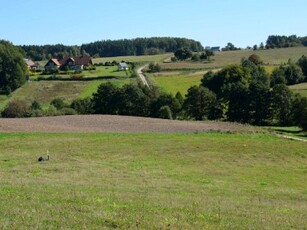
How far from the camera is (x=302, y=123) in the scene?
211 ft

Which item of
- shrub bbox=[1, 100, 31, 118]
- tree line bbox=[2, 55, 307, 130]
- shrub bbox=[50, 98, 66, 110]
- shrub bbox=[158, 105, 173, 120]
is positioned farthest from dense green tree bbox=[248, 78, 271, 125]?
shrub bbox=[1, 100, 31, 118]

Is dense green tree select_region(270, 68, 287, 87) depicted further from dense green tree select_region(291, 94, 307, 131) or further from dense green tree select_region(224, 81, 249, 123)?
dense green tree select_region(291, 94, 307, 131)

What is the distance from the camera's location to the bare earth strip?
46094 millimetres

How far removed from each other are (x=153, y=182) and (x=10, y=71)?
87303 millimetres

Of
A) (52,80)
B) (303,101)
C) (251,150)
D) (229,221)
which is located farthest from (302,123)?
(52,80)

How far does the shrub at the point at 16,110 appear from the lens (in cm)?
7150

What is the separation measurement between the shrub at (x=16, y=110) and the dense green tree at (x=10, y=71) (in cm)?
3111

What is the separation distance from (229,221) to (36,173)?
50.1 feet

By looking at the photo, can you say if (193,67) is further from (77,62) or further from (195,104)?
(195,104)

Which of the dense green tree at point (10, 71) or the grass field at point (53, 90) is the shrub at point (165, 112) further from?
the dense green tree at point (10, 71)

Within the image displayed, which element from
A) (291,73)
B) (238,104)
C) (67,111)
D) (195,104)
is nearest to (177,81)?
(291,73)

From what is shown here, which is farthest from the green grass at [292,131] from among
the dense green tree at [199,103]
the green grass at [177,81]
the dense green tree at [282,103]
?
the green grass at [177,81]

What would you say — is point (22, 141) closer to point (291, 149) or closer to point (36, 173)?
point (36, 173)

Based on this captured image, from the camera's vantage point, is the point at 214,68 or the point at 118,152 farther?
the point at 214,68
